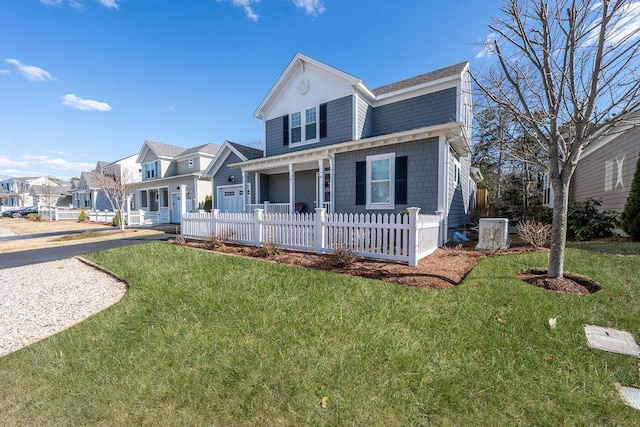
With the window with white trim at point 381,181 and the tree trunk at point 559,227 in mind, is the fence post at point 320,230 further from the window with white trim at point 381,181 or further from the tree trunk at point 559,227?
the tree trunk at point 559,227

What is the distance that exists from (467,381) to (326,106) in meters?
11.2

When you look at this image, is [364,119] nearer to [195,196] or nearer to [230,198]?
[230,198]

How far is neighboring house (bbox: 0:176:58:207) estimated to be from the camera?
46.3 m

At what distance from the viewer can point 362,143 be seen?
9.19m

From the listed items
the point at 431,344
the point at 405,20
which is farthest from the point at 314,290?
the point at 405,20

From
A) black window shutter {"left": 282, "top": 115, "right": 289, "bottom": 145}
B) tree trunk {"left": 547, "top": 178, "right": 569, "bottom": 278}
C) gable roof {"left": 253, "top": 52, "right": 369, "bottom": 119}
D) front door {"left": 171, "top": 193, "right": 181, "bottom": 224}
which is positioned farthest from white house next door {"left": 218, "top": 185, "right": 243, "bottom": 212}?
tree trunk {"left": 547, "top": 178, "right": 569, "bottom": 278}

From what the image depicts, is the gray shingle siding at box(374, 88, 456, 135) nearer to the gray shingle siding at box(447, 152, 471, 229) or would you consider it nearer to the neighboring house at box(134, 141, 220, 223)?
the gray shingle siding at box(447, 152, 471, 229)

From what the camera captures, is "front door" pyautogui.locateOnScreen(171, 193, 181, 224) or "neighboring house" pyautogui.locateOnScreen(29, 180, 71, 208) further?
"neighboring house" pyautogui.locateOnScreen(29, 180, 71, 208)

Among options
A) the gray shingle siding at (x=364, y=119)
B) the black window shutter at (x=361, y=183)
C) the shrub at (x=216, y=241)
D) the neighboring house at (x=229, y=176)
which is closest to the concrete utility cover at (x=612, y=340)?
the black window shutter at (x=361, y=183)

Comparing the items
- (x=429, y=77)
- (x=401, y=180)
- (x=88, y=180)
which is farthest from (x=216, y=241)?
(x=88, y=180)

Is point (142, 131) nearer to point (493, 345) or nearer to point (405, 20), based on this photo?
point (405, 20)

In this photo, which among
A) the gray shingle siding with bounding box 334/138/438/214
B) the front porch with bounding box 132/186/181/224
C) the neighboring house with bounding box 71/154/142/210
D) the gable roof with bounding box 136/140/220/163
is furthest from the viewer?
the neighboring house with bounding box 71/154/142/210

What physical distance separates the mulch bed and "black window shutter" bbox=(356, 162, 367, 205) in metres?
3.37

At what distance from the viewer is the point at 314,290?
415 centimetres
